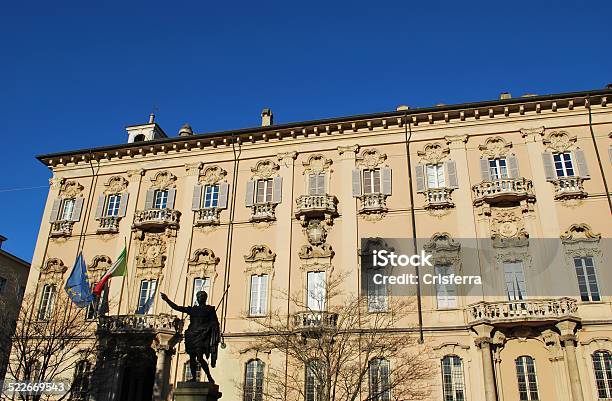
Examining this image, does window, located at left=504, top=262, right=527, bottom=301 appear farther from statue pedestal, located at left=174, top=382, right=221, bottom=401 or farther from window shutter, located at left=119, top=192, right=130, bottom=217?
window shutter, located at left=119, top=192, right=130, bottom=217

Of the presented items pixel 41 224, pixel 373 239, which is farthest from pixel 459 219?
pixel 41 224

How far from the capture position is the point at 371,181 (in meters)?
27.8

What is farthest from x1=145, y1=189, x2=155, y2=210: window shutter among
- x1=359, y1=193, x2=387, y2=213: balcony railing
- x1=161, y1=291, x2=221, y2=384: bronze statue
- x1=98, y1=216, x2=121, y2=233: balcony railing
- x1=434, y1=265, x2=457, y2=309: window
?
x1=434, y1=265, x2=457, y2=309: window

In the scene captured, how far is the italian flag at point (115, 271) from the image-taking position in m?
26.5

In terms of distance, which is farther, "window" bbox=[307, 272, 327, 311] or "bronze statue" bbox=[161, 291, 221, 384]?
"window" bbox=[307, 272, 327, 311]

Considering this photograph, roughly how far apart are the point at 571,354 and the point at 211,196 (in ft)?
63.1

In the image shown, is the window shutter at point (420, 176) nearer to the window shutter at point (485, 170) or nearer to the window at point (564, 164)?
the window shutter at point (485, 170)

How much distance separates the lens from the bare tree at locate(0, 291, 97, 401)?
24172 millimetres

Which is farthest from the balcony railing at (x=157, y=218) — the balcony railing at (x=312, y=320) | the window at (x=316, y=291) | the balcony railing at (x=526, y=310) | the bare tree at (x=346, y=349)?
the balcony railing at (x=526, y=310)

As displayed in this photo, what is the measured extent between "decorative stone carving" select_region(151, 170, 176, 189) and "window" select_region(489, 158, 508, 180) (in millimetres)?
17410

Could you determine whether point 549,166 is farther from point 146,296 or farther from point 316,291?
point 146,296

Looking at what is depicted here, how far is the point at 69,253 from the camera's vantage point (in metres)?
30.2

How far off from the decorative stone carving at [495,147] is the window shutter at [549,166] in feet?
5.78

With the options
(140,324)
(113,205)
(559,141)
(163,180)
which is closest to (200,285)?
(140,324)
